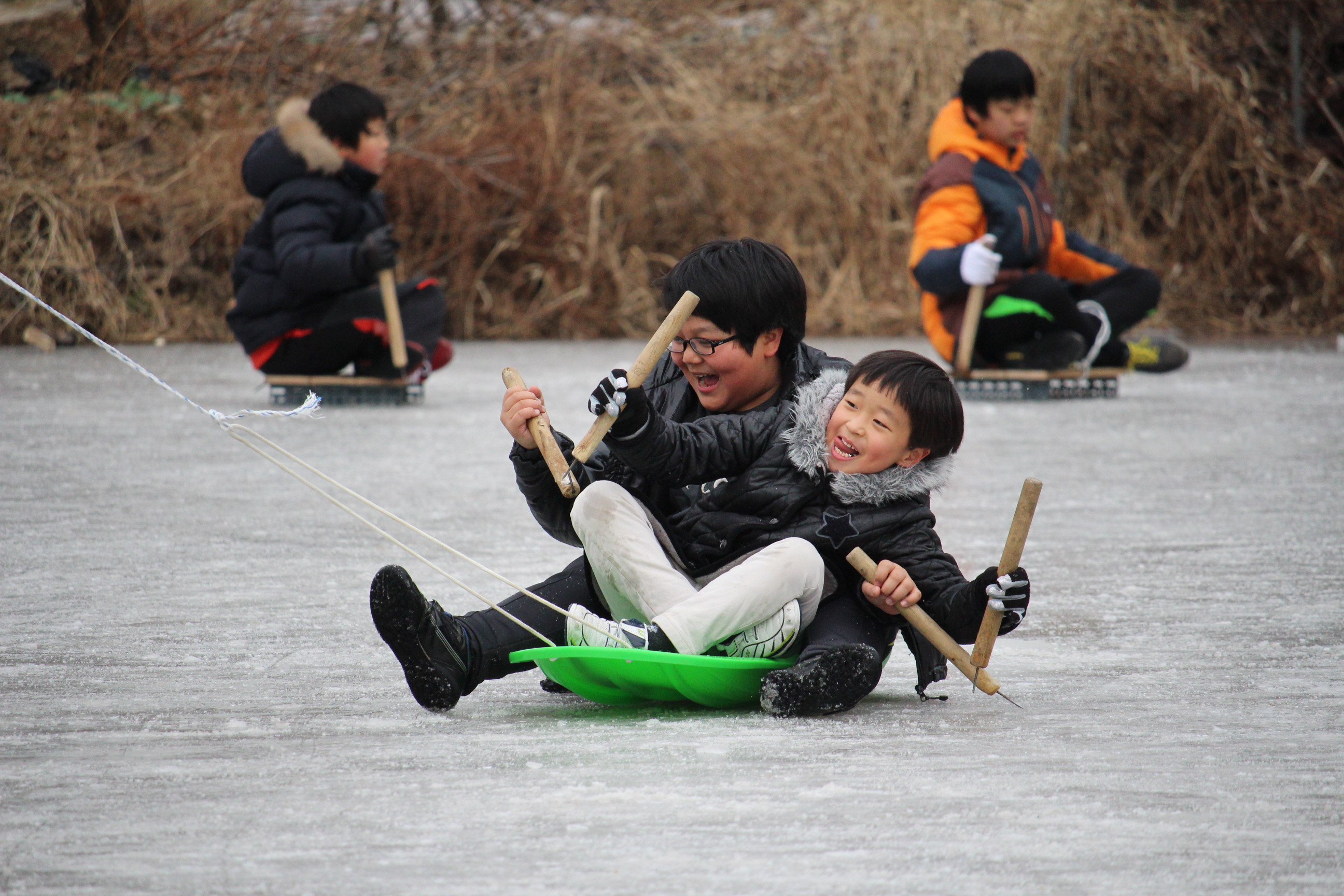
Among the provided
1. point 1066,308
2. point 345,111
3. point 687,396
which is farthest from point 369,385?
point 687,396

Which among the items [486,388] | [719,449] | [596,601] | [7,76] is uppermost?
[7,76]

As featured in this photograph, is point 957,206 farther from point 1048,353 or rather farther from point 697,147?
point 697,147

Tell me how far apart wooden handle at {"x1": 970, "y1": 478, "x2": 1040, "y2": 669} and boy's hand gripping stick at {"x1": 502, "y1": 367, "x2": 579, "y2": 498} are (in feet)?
2.02

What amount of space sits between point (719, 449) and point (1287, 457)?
3.24 metres

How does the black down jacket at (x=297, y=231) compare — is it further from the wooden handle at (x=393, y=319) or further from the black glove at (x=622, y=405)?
the black glove at (x=622, y=405)

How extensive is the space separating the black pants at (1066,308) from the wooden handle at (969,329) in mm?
96

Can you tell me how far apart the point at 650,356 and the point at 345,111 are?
4.36m

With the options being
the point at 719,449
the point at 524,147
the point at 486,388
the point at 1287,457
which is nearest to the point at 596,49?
the point at 524,147

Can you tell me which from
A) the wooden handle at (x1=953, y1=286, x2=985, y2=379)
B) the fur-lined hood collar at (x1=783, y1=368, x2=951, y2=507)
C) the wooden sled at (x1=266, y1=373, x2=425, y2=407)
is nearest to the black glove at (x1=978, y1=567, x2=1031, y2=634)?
the fur-lined hood collar at (x1=783, y1=368, x2=951, y2=507)

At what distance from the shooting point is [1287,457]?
4.99 meters

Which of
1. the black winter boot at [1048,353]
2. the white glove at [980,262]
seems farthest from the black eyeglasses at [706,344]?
the black winter boot at [1048,353]

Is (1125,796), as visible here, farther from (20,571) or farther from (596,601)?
(20,571)

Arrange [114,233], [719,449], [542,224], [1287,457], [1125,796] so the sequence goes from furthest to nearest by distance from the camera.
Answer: [542,224]
[114,233]
[1287,457]
[719,449]
[1125,796]

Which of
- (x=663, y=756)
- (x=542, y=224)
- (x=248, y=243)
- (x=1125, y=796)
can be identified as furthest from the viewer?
(x=542, y=224)
